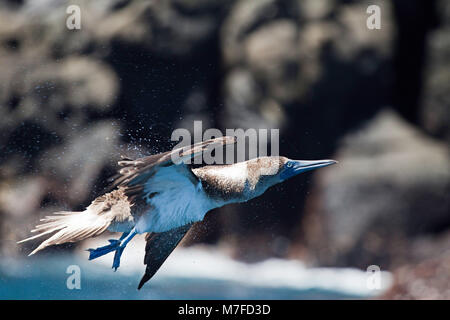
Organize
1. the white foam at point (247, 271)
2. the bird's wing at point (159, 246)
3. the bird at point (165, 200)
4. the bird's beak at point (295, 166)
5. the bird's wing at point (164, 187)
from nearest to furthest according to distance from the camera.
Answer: the bird's wing at point (164, 187) → the bird at point (165, 200) → the bird's beak at point (295, 166) → the bird's wing at point (159, 246) → the white foam at point (247, 271)

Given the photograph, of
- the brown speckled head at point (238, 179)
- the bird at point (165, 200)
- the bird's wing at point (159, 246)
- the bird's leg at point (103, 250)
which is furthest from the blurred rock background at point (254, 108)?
the bird's leg at point (103, 250)

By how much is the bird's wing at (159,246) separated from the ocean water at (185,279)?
227 centimetres

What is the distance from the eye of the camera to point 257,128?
736cm

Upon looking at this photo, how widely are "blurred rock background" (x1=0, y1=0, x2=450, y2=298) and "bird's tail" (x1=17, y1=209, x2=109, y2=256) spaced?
110 inches

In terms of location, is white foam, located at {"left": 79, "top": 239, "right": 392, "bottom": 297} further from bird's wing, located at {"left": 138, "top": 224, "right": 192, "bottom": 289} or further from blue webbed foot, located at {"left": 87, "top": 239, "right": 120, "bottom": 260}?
blue webbed foot, located at {"left": 87, "top": 239, "right": 120, "bottom": 260}

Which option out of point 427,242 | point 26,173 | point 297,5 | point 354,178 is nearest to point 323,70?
point 297,5

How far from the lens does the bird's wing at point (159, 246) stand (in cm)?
→ 441

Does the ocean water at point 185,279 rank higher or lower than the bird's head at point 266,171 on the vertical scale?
lower

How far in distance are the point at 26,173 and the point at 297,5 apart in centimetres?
435

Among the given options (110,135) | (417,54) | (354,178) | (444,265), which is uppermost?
(417,54)

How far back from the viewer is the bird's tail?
398 centimetres

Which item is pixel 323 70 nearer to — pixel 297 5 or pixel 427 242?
pixel 297 5

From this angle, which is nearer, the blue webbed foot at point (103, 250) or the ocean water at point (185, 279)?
the blue webbed foot at point (103, 250)

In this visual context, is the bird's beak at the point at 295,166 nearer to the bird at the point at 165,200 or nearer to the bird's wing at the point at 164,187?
the bird at the point at 165,200
